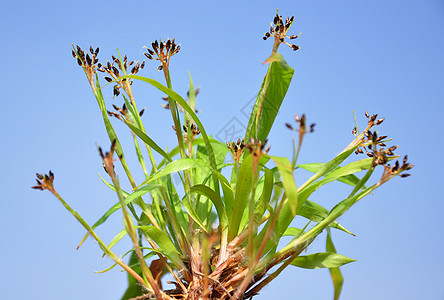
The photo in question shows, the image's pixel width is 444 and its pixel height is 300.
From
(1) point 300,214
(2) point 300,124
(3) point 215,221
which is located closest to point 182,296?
(3) point 215,221

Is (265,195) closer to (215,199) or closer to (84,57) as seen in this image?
(215,199)

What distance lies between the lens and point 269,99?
114cm

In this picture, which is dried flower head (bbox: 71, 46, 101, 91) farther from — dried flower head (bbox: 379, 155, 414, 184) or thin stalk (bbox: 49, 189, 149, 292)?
dried flower head (bbox: 379, 155, 414, 184)

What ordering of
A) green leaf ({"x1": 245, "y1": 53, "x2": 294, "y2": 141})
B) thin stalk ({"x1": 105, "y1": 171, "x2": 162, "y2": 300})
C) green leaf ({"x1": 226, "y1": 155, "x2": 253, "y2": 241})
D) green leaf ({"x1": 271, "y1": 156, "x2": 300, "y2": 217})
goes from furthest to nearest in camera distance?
green leaf ({"x1": 245, "y1": 53, "x2": 294, "y2": 141}), green leaf ({"x1": 226, "y1": 155, "x2": 253, "y2": 241}), thin stalk ({"x1": 105, "y1": 171, "x2": 162, "y2": 300}), green leaf ({"x1": 271, "y1": 156, "x2": 300, "y2": 217})

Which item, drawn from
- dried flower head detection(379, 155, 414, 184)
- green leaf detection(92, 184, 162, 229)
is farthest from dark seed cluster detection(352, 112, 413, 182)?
green leaf detection(92, 184, 162, 229)

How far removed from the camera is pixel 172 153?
4.26 ft

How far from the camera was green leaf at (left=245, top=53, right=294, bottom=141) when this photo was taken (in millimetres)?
1101

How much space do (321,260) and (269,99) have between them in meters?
0.43

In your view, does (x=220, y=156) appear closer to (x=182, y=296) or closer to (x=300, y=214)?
(x=300, y=214)

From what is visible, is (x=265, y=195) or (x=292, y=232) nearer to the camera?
(x=265, y=195)

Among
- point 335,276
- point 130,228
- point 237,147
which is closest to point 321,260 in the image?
point 335,276

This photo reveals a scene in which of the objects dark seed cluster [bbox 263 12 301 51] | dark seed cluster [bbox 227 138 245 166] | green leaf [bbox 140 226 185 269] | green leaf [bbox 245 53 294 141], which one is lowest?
green leaf [bbox 140 226 185 269]

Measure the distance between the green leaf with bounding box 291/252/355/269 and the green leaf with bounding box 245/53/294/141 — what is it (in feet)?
1.10

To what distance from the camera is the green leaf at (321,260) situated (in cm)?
104
